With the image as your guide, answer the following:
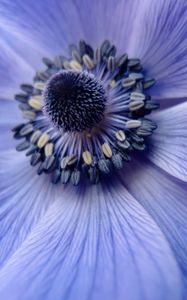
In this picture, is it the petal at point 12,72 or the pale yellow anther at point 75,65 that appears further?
the petal at point 12,72

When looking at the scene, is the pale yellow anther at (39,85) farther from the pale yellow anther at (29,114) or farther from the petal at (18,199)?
the petal at (18,199)

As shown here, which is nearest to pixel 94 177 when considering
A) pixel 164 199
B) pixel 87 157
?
pixel 87 157

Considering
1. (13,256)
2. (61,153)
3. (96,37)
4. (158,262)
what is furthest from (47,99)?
(158,262)

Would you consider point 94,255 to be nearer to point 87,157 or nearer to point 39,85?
point 87,157

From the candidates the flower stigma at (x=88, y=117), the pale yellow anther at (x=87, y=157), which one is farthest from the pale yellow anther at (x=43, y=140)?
the pale yellow anther at (x=87, y=157)

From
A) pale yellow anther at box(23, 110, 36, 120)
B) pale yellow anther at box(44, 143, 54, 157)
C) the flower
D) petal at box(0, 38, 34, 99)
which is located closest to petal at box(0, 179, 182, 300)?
the flower

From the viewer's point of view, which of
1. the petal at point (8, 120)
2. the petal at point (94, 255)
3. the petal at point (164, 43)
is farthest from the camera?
the petal at point (8, 120)
